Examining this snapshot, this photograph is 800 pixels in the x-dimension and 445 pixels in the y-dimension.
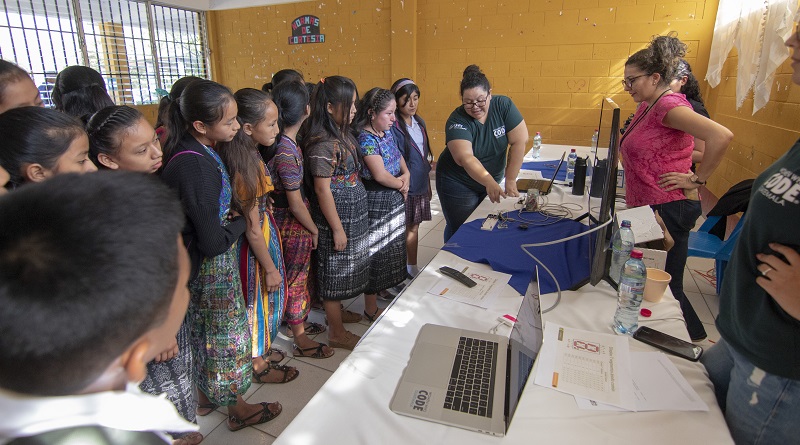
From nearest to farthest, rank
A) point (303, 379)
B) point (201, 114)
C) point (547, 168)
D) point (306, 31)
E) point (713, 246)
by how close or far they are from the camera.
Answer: point (201, 114)
point (303, 379)
point (713, 246)
point (547, 168)
point (306, 31)

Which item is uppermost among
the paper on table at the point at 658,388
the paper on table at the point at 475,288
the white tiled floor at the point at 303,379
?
the paper on table at the point at 475,288

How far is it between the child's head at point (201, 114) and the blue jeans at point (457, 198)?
1.34m

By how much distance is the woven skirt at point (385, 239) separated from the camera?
221 centimetres

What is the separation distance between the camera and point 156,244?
497 mm

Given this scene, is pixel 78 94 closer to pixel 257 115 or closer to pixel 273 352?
pixel 257 115

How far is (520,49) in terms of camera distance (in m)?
5.10

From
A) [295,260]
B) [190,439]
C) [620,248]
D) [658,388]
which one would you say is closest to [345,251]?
[295,260]

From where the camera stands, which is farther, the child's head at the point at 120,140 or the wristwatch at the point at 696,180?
the wristwatch at the point at 696,180

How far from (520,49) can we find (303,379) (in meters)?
4.65

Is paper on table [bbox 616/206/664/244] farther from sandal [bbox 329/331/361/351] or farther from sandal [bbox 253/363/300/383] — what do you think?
sandal [bbox 253/363/300/383]

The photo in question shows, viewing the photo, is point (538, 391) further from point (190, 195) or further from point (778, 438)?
point (190, 195)

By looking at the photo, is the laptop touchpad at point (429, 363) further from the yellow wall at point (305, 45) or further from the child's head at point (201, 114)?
the yellow wall at point (305, 45)

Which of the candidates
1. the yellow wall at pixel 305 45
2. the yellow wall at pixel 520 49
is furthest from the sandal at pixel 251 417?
the yellow wall at pixel 305 45

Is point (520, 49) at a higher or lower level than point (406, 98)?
higher
